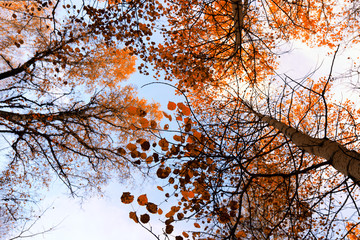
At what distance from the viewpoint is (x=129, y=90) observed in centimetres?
898

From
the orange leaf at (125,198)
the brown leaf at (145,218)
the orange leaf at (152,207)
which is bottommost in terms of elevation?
the brown leaf at (145,218)

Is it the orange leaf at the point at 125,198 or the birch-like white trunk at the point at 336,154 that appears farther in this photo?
the orange leaf at the point at 125,198

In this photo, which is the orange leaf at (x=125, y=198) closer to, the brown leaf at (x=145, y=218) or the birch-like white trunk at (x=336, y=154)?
the brown leaf at (x=145, y=218)

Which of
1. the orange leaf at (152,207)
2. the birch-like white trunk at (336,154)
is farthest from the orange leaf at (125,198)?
the birch-like white trunk at (336,154)

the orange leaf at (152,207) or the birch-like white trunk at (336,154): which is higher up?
the birch-like white trunk at (336,154)

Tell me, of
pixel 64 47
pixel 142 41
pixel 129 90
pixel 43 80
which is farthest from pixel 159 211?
pixel 129 90

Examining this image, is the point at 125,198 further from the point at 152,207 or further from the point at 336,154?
the point at 336,154

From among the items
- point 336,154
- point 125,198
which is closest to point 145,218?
point 125,198

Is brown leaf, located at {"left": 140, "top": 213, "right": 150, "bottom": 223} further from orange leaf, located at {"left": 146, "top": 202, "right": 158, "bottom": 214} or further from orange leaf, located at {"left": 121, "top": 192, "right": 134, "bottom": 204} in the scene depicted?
orange leaf, located at {"left": 121, "top": 192, "right": 134, "bottom": 204}

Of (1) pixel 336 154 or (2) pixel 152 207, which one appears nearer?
(1) pixel 336 154

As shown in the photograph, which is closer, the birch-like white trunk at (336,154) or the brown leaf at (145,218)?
the birch-like white trunk at (336,154)

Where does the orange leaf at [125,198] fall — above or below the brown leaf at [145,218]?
above

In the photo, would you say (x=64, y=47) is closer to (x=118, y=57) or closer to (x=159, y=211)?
(x=118, y=57)

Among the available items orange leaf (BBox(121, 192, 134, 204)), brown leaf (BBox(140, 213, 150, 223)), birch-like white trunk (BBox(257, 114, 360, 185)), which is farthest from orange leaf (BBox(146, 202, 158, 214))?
birch-like white trunk (BBox(257, 114, 360, 185))
